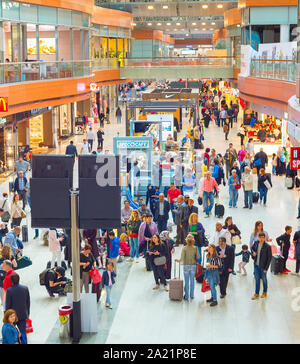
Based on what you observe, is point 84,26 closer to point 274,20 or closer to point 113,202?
point 274,20

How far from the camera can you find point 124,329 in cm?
1360

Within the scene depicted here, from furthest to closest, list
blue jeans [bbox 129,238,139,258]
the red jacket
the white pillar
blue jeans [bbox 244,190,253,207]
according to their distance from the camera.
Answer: the white pillar
blue jeans [bbox 244,190,253,207]
blue jeans [bbox 129,238,139,258]
the red jacket

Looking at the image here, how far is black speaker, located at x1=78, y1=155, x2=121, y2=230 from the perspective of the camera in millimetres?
12680

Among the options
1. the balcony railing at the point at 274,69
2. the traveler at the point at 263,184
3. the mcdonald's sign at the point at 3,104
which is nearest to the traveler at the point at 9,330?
the traveler at the point at 263,184

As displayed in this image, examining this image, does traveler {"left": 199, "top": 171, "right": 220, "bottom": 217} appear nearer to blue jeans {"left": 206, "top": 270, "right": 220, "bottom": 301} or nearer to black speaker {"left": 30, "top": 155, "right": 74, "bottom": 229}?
blue jeans {"left": 206, "top": 270, "right": 220, "bottom": 301}

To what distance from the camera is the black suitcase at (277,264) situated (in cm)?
1692

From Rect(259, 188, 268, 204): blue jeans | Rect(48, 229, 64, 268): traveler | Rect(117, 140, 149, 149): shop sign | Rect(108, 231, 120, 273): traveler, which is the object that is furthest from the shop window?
Rect(108, 231, 120, 273): traveler

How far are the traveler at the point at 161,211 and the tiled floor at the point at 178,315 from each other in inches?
97.4

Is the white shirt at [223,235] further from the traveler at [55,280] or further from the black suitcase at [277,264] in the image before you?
the traveler at [55,280]

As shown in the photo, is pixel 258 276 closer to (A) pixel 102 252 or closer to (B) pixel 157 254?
(B) pixel 157 254

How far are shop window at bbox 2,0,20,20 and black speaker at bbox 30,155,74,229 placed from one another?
19.9 meters

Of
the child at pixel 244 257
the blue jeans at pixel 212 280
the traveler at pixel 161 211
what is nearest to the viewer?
the blue jeans at pixel 212 280
